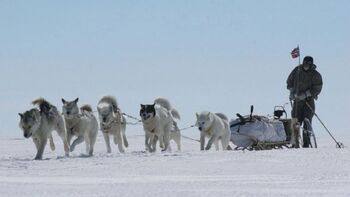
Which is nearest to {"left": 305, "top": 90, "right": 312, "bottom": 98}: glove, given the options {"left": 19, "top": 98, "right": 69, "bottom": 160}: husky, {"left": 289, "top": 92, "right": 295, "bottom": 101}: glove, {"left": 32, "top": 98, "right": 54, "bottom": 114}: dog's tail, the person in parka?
the person in parka

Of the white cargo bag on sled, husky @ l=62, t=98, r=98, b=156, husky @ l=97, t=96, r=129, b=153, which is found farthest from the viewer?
the white cargo bag on sled

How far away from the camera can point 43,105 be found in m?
11.1

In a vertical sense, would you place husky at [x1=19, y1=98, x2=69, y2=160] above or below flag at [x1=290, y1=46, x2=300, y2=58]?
below

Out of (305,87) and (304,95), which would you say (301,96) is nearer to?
(304,95)

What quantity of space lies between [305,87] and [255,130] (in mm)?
1166

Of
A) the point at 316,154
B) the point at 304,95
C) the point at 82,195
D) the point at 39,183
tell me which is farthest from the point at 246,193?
the point at 304,95

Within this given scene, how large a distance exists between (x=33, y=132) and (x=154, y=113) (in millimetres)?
2376

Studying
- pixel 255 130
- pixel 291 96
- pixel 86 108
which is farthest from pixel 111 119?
pixel 291 96

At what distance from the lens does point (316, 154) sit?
10.0 metres

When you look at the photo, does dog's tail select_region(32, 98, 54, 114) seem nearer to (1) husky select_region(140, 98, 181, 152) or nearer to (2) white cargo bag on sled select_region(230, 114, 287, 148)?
(1) husky select_region(140, 98, 181, 152)

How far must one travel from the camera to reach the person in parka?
1313cm

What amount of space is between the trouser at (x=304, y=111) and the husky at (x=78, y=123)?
11.8 ft

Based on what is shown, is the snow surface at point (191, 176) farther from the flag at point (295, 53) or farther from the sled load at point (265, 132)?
the flag at point (295, 53)

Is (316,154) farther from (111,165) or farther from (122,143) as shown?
(122,143)
